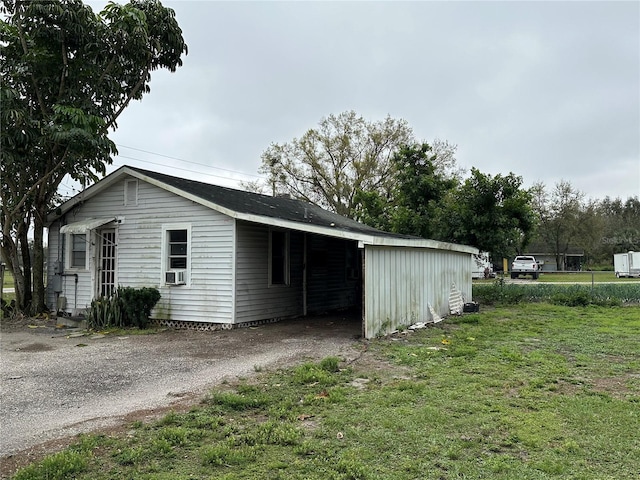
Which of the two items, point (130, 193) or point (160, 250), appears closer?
point (160, 250)

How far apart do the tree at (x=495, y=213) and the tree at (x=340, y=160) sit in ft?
54.3

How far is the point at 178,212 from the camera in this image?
10.6 m

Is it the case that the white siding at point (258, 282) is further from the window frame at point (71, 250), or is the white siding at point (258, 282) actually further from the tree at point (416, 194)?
the tree at point (416, 194)

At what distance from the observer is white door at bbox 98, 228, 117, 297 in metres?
11.6

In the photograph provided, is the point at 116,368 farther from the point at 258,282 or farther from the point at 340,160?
the point at 340,160

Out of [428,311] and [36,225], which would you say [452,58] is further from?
[36,225]

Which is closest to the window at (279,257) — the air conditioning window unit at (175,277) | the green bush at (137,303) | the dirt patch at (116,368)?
the dirt patch at (116,368)

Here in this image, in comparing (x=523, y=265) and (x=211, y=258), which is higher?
(x=211, y=258)

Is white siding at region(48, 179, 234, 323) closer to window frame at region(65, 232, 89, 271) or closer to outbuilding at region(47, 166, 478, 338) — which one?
outbuilding at region(47, 166, 478, 338)

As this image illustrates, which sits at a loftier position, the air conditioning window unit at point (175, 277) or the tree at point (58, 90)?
the tree at point (58, 90)

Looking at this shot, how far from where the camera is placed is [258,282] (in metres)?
10.7

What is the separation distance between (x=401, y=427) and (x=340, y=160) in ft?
107

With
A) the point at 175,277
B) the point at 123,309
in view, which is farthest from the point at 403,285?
the point at 123,309

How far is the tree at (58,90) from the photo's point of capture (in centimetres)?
1046
